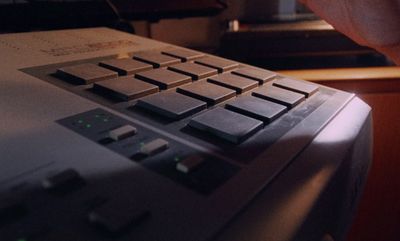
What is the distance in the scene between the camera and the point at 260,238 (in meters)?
0.24

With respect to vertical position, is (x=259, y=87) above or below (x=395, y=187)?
above

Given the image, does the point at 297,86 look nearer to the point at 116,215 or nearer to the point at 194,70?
the point at 194,70

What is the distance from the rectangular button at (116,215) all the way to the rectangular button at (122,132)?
0.08 meters

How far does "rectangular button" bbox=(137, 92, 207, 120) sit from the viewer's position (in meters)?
0.35

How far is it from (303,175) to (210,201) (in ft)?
0.30

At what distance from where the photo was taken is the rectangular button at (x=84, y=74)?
406 mm

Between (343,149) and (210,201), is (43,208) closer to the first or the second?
(210,201)

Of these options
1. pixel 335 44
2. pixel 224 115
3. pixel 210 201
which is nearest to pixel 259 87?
pixel 224 115

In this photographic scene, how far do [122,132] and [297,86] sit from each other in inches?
9.6

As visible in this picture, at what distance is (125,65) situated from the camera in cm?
46

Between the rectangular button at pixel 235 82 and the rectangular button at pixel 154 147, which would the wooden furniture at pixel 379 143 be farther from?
the rectangular button at pixel 154 147

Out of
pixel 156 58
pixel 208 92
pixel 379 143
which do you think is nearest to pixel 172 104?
pixel 208 92

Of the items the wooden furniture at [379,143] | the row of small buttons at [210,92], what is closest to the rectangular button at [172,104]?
the row of small buttons at [210,92]

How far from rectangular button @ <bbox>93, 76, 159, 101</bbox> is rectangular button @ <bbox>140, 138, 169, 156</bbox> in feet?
0.30
